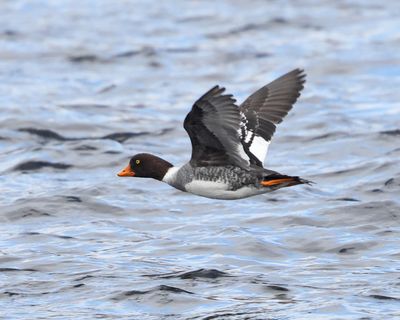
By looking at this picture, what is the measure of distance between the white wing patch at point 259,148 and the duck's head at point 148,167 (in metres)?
0.87

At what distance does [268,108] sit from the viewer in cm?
1272

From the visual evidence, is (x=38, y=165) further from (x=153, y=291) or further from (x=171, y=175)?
(x=153, y=291)

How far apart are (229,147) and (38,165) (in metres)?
5.74

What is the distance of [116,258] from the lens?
12.7m

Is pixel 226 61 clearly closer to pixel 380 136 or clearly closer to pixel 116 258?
pixel 380 136

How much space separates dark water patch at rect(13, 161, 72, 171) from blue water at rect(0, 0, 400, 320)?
0.11 ft

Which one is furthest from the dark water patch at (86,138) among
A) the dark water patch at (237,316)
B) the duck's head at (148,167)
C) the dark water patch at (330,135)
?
the dark water patch at (237,316)

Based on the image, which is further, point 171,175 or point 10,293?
point 171,175

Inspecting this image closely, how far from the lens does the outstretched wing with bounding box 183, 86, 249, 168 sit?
1105cm

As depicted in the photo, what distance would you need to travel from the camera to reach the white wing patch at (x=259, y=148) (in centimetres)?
1232

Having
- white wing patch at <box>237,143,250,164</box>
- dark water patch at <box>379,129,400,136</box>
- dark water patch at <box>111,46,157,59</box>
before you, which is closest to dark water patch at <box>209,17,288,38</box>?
dark water patch at <box>111,46,157,59</box>

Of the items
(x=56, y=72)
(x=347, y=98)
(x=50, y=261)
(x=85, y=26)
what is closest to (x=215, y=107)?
(x=50, y=261)

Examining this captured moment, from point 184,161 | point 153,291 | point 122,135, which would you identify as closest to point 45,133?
point 122,135

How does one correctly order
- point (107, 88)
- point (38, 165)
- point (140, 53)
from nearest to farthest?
point (38, 165), point (107, 88), point (140, 53)
